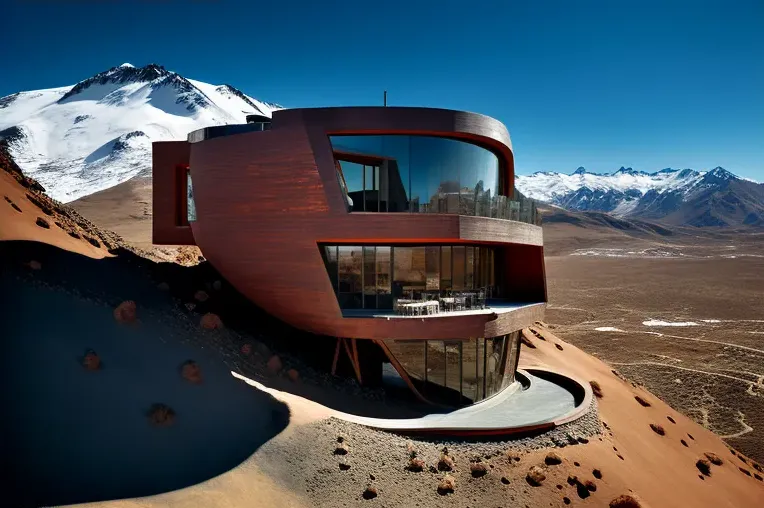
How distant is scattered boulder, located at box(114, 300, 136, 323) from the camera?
54.9 ft

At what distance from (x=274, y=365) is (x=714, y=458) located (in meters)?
→ 16.7

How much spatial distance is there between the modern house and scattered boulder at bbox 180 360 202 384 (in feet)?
15.0

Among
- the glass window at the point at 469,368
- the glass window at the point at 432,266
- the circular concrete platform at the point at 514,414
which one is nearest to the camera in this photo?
the circular concrete platform at the point at 514,414

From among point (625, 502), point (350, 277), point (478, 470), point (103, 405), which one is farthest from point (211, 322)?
point (625, 502)

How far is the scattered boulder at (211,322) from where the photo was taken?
19.1 meters

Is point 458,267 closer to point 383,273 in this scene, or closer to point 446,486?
point 383,273

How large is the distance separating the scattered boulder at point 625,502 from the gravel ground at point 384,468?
2.15 m

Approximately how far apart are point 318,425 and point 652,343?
53.3 meters

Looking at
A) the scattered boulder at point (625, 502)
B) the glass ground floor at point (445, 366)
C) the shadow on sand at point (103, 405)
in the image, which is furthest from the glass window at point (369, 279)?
the scattered boulder at point (625, 502)

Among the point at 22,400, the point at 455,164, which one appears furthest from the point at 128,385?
the point at 455,164

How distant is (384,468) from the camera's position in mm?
13867

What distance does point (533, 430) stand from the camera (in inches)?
645

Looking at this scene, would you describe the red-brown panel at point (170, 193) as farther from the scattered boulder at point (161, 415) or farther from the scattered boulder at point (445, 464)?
the scattered boulder at point (445, 464)

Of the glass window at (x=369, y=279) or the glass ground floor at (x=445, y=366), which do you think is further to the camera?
the glass window at (x=369, y=279)
